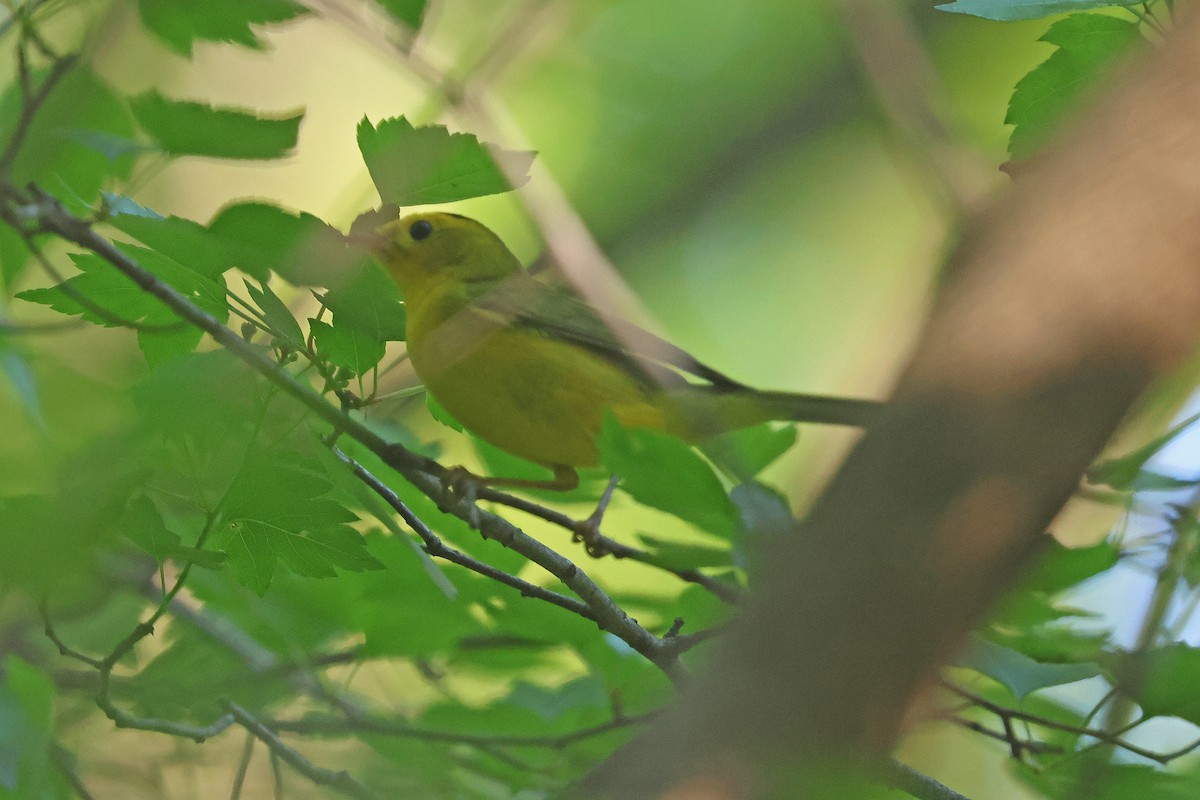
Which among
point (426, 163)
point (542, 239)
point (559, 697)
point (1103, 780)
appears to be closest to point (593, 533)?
point (559, 697)

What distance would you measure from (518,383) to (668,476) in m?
1.96

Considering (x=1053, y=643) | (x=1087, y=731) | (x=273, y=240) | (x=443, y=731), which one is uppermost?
(x=273, y=240)

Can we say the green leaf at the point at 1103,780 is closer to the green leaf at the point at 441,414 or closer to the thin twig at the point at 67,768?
the green leaf at the point at 441,414

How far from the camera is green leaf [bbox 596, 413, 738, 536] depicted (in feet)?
5.71

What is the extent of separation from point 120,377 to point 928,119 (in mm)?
1535

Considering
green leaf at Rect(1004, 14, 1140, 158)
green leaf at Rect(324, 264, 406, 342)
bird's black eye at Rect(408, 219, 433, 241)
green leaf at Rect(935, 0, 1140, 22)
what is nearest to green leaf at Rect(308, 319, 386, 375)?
green leaf at Rect(324, 264, 406, 342)

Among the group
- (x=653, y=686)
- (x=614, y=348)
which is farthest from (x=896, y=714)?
(x=614, y=348)

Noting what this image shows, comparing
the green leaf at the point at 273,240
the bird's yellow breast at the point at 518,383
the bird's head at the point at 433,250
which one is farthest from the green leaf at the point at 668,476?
the bird's head at the point at 433,250

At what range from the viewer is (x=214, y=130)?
1810mm

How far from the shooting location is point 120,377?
183 cm

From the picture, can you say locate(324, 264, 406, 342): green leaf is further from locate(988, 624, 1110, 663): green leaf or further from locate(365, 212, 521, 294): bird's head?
locate(365, 212, 521, 294): bird's head

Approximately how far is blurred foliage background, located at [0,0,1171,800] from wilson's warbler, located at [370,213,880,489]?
0.63 feet

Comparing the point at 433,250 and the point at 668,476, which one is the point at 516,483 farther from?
the point at 668,476

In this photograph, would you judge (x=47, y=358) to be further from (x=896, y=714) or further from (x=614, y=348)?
(x=614, y=348)
